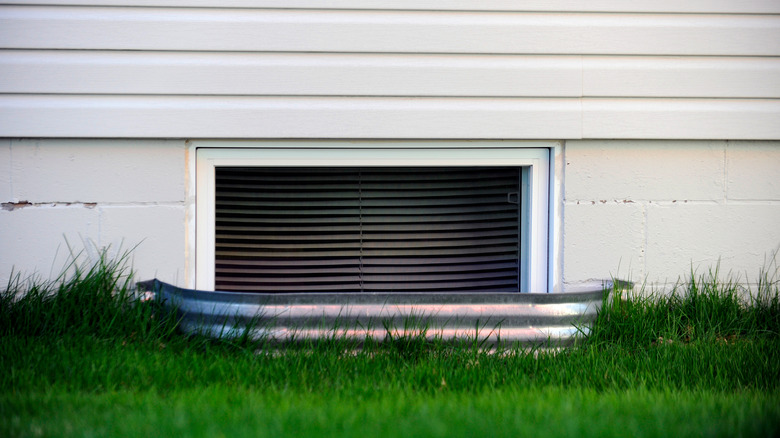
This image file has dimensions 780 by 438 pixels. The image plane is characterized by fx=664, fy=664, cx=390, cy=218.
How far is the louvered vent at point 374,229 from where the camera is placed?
3.47 meters

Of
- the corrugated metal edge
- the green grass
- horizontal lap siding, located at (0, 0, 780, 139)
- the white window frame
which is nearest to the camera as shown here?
the green grass

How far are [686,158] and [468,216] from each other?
43.9 inches

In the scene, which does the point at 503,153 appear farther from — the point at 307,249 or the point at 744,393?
the point at 744,393

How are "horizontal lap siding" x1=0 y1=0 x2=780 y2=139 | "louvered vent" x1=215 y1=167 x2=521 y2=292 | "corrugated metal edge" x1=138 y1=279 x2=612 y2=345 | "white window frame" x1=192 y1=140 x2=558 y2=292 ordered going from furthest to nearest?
"louvered vent" x1=215 y1=167 x2=521 y2=292 → "white window frame" x1=192 y1=140 x2=558 y2=292 → "horizontal lap siding" x1=0 y1=0 x2=780 y2=139 → "corrugated metal edge" x1=138 y1=279 x2=612 y2=345

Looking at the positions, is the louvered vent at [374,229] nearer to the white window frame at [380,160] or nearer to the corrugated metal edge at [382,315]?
the white window frame at [380,160]

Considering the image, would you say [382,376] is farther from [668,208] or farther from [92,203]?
[668,208]

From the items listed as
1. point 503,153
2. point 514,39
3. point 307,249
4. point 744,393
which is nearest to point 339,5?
point 514,39

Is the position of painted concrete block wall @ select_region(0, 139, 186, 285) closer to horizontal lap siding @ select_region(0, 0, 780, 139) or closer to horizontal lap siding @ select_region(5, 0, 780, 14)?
horizontal lap siding @ select_region(0, 0, 780, 139)

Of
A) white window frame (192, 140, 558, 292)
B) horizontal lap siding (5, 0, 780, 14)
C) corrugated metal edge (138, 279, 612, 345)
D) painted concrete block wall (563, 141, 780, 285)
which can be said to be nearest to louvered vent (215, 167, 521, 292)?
white window frame (192, 140, 558, 292)

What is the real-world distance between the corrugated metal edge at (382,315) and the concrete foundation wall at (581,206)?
0.41 meters

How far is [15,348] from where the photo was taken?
2.51m

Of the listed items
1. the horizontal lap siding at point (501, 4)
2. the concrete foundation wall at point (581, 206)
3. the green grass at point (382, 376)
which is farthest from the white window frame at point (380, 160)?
the horizontal lap siding at point (501, 4)

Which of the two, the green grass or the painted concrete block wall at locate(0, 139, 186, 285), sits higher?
the painted concrete block wall at locate(0, 139, 186, 285)

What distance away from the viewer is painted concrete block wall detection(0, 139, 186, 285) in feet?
9.96
